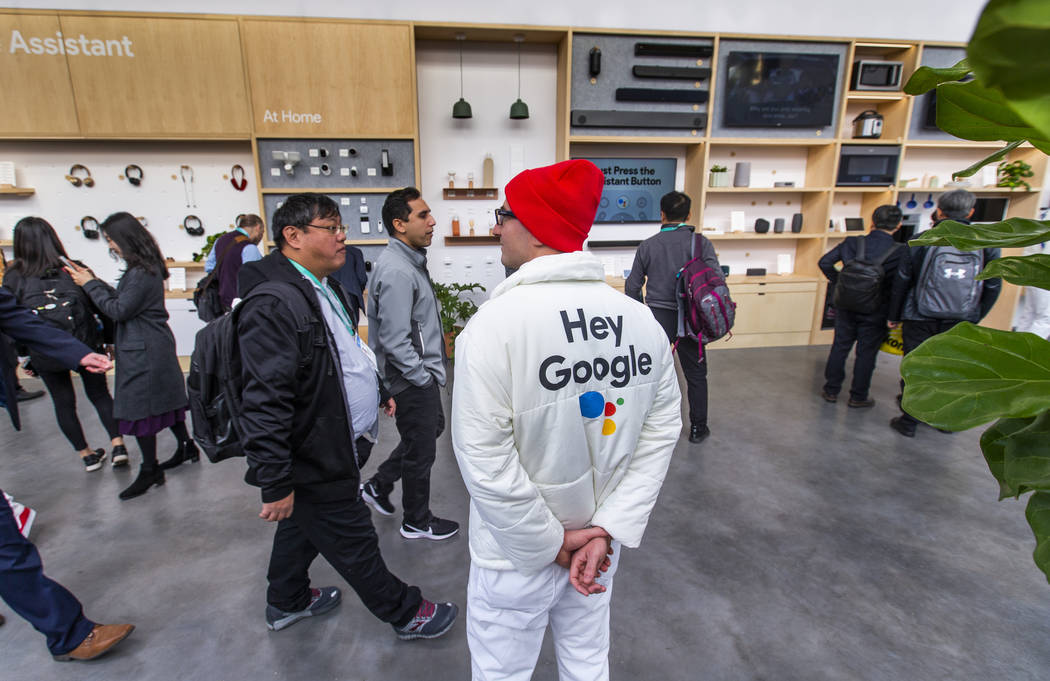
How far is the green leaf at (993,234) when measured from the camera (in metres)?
0.55

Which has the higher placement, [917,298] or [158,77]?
[158,77]

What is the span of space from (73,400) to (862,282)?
5.15 metres

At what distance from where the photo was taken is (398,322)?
83.7 inches

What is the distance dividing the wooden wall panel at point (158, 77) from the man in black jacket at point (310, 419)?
4.01 metres

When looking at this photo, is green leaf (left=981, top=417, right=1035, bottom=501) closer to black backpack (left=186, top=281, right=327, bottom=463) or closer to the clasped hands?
the clasped hands

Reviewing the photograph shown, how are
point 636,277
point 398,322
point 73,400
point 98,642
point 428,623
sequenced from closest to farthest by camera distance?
point 98,642 < point 428,623 < point 398,322 < point 73,400 < point 636,277

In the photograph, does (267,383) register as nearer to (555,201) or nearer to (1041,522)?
(555,201)

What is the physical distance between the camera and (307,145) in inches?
195

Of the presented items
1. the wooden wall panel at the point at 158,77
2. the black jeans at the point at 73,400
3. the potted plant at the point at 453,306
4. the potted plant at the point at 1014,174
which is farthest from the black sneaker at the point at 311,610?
the potted plant at the point at 1014,174

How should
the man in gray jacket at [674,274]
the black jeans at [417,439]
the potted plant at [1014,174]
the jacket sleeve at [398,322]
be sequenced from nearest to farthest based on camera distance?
the jacket sleeve at [398,322]
the black jeans at [417,439]
the man in gray jacket at [674,274]
the potted plant at [1014,174]

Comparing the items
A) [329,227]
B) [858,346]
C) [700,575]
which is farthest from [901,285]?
[329,227]

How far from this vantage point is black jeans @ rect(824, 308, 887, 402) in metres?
3.74

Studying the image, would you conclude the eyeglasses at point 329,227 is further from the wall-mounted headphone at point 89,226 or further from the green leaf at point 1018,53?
the wall-mounted headphone at point 89,226

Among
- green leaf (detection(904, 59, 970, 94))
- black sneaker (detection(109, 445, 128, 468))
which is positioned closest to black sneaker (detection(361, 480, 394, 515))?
black sneaker (detection(109, 445, 128, 468))
